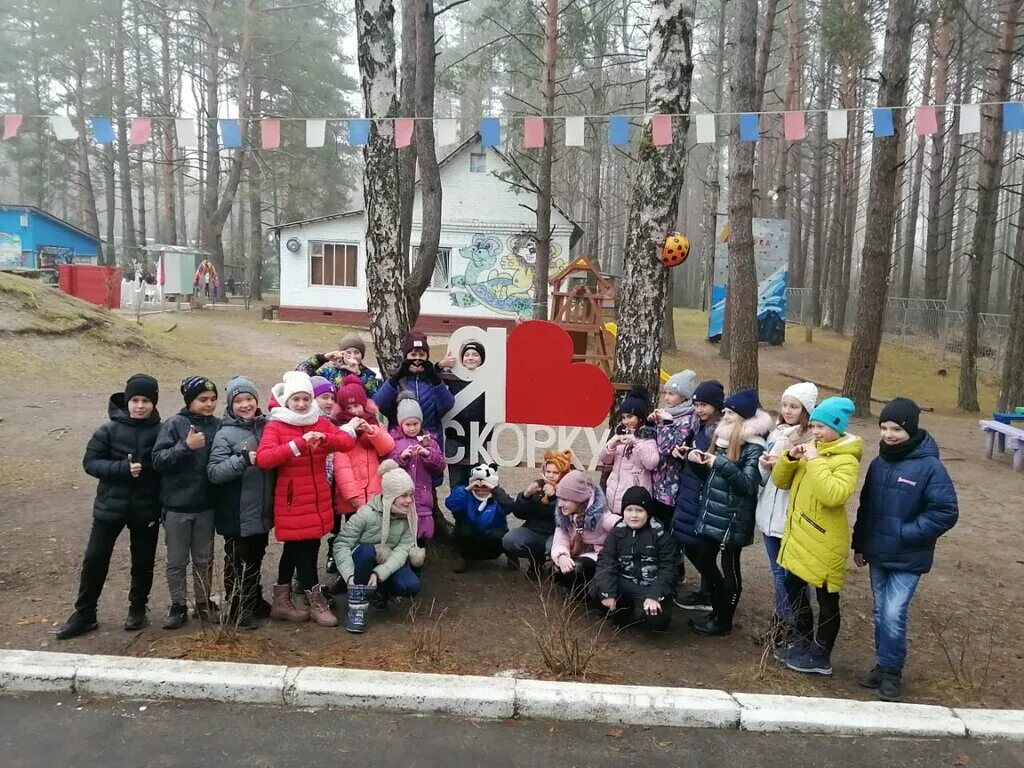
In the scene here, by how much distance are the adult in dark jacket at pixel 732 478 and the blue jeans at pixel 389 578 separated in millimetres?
1778

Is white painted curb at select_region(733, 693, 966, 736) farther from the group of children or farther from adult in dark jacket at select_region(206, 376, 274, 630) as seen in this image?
adult in dark jacket at select_region(206, 376, 274, 630)

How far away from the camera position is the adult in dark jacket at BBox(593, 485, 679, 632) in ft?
14.9

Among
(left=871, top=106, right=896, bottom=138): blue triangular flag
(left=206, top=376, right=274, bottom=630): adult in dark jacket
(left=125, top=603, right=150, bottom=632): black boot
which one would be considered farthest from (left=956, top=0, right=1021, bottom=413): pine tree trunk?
(left=125, top=603, right=150, bottom=632): black boot

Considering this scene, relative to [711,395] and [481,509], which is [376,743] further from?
[711,395]

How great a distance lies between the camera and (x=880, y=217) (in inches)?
516

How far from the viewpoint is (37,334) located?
14.6 metres

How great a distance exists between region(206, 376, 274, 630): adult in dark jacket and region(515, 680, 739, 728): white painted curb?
5.79ft

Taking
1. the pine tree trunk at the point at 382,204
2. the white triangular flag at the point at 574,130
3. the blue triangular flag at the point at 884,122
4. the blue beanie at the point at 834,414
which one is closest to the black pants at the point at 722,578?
the blue beanie at the point at 834,414

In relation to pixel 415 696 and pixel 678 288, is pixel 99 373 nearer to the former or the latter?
pixel 415 696

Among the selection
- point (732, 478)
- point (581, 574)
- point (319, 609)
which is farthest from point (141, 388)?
point (732, 478)

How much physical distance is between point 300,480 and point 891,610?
327cm

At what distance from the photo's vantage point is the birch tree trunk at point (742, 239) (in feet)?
40.1

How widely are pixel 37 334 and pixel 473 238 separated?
526 inches

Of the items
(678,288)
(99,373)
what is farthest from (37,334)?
(678,288)
